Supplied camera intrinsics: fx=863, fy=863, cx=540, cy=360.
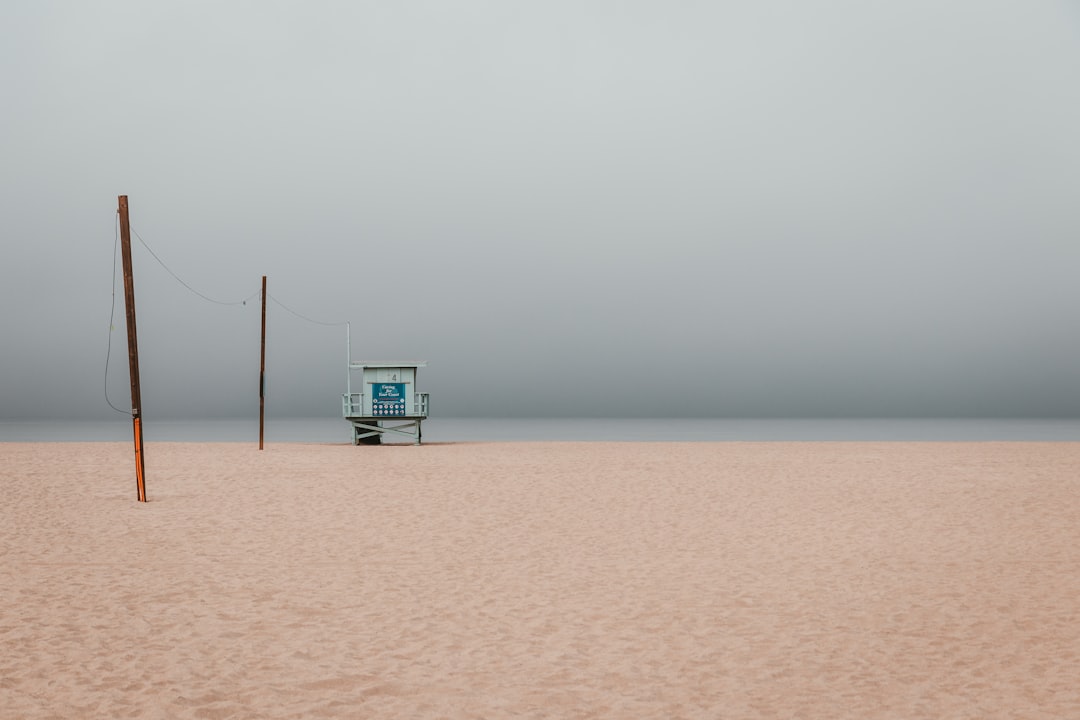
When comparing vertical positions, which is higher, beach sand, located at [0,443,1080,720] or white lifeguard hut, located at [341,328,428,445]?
white lifeguard hut, located at [341,328,428,445]

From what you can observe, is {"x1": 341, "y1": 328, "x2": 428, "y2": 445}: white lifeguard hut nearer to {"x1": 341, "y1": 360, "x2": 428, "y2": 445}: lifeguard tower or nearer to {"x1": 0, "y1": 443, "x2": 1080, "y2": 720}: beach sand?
{"x1": 341, "y1": 360, "x2": 428, "y2": 445}: lifeguard tower

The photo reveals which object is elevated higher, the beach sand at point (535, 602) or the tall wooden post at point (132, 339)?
the tall wooden post at point (132, 339)

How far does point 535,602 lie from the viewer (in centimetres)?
1003

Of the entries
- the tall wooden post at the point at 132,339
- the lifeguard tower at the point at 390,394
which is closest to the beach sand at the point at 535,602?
the tall wooden post at the point at 132,339

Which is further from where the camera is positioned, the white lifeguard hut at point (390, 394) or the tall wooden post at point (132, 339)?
the white lifeguard hut at point (390, 394)

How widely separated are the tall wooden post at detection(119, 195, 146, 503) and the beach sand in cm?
76

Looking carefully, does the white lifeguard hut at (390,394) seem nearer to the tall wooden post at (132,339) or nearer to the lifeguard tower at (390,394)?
the lifeguard tower at (390,394)

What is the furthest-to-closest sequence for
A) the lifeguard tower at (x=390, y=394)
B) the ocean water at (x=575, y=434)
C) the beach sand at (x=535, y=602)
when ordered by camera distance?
the ocean water at (x=575, y=434) → the lifeguard tower at (x=390, y=394) → the beach sand at (x=535, y=602)

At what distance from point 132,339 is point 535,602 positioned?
1263 cm

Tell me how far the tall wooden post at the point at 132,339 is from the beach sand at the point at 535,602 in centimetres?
76

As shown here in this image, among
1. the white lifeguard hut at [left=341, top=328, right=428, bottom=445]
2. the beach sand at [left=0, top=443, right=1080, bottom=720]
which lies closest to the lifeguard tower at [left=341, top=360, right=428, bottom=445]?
the white lifeguard hut at [left=341, top=328, right=428, bottom=445]

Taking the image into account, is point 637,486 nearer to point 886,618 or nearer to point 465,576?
point 465,576

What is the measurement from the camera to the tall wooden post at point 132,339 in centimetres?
1792

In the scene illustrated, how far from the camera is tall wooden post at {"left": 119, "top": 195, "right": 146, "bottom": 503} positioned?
17922mm
